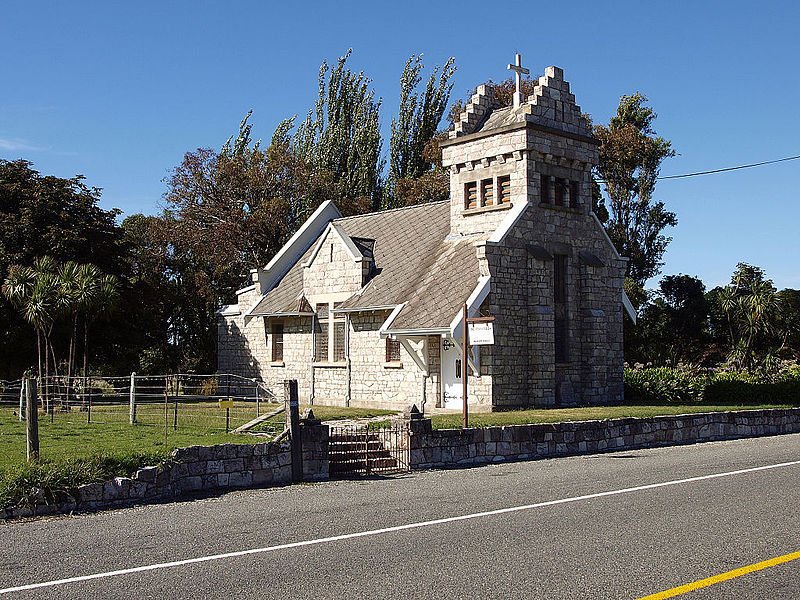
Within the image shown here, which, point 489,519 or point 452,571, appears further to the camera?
point 489,519

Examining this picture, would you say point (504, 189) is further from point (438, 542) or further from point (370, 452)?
point (438, 542)

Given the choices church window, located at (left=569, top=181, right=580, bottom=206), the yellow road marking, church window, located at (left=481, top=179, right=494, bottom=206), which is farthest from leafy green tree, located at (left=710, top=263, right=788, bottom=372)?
the yellow road marking

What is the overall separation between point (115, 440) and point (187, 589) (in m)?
10.4

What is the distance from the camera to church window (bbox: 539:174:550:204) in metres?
28.4

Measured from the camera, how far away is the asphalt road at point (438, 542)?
7.80m

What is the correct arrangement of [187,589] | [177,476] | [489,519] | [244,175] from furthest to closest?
[244,175] < [177,476] < [489,519] < [187,589]

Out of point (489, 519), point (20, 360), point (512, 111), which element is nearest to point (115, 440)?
point (489, 519)

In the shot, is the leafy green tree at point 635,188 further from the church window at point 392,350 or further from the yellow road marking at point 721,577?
the yellow road marking at point 721,577

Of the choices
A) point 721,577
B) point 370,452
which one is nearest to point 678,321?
point 370,452

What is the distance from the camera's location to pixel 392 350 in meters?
29.3

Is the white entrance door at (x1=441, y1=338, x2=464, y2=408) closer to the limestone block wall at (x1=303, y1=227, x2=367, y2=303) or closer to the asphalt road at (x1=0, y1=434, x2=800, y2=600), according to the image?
the limestone block wall at (x1=303, y1=227, x2=367, y2=303)

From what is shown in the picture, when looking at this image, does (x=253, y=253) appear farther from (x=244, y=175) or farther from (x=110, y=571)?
(x=110, y=571)

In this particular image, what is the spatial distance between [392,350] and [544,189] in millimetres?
7288

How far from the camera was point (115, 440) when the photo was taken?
17.5 m
